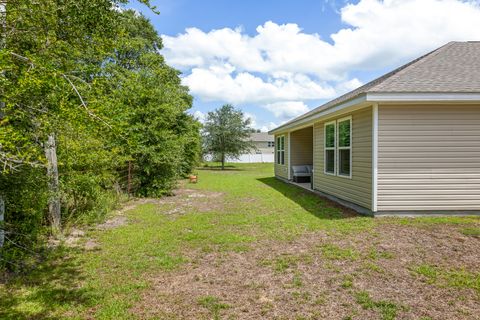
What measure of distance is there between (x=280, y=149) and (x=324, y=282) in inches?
523

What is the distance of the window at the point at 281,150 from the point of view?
15.9m

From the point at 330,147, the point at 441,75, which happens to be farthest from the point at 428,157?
the point at 330,147

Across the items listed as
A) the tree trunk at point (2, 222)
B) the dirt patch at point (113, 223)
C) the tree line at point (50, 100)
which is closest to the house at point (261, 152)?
the dirt patch at point (113, 223)

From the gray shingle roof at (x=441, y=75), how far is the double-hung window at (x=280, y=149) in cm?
846

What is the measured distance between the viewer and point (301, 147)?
1434 centimetres

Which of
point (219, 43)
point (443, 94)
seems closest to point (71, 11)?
point (443, 94)

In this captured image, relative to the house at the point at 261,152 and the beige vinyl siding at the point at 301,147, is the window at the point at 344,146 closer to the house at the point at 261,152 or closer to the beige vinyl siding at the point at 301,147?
the beige vinyl siding at the point at 301,147

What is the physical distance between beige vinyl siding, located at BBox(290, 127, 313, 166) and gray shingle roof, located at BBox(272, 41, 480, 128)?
6560 mm

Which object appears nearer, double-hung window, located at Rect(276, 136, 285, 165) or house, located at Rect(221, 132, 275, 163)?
double-hung window, located at Rect(276, 136, 285, 165)

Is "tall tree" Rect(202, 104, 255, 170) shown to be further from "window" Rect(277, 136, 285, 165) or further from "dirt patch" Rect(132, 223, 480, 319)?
"dirt patch" Rect(132, 223, 480, 319)

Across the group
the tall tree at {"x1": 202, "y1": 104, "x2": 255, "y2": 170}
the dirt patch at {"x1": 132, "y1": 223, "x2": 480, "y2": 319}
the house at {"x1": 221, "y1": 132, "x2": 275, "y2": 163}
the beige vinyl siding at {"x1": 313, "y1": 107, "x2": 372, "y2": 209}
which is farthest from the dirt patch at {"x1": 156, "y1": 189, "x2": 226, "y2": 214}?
the house at {"x1": 221, "y1": 132, "x2": 275, "y2": 163}

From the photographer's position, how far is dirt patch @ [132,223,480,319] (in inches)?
114

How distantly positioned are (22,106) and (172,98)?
8797 mm

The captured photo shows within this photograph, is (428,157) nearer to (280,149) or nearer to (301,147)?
(301,147)
